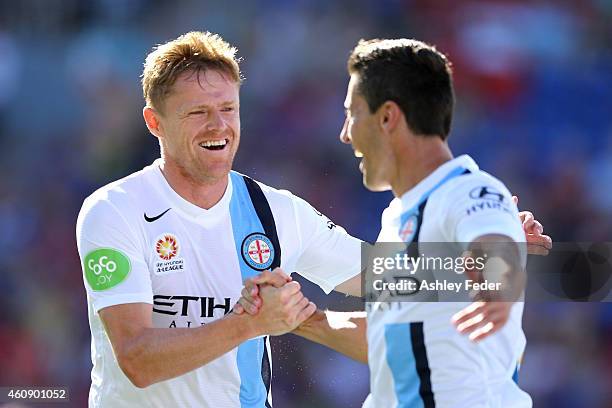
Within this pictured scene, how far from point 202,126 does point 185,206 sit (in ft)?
1.25

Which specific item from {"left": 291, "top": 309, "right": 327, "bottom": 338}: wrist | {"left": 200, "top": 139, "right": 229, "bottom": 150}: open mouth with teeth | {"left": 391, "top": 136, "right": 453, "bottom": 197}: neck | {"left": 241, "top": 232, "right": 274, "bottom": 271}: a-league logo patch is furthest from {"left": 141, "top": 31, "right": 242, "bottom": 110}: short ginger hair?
{"left": 391, "top": 136, "right": 453, "bottom": 197}: neck

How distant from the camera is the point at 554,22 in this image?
400 inches

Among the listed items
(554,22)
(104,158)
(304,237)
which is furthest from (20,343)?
(554,22)

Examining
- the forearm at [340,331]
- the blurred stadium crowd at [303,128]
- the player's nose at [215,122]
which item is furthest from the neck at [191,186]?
the blurred stadium crowd at [303,128]

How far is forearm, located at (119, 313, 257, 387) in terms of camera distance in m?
4.11

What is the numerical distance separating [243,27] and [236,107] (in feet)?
18.7

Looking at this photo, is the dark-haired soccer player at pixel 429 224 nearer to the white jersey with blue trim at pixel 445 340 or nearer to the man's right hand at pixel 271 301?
the white jersey with blue trim at pixel 445 340

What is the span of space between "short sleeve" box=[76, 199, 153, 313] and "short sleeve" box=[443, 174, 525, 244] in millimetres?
1645

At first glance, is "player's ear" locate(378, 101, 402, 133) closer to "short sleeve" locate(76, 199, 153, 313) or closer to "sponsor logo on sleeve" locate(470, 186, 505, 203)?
"sponsor logo on sleeve" locate(470, 186, 505, 203)

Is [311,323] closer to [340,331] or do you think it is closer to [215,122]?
[340,331]

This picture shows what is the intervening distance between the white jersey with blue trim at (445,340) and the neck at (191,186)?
60.2 inches

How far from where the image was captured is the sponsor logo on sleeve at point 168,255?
4453 millimetres

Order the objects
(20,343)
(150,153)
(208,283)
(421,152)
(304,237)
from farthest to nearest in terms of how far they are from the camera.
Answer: (150,153), (20,343), (304,237), (208,283), (421,152)

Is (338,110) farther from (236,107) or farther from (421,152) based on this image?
(421,152)
